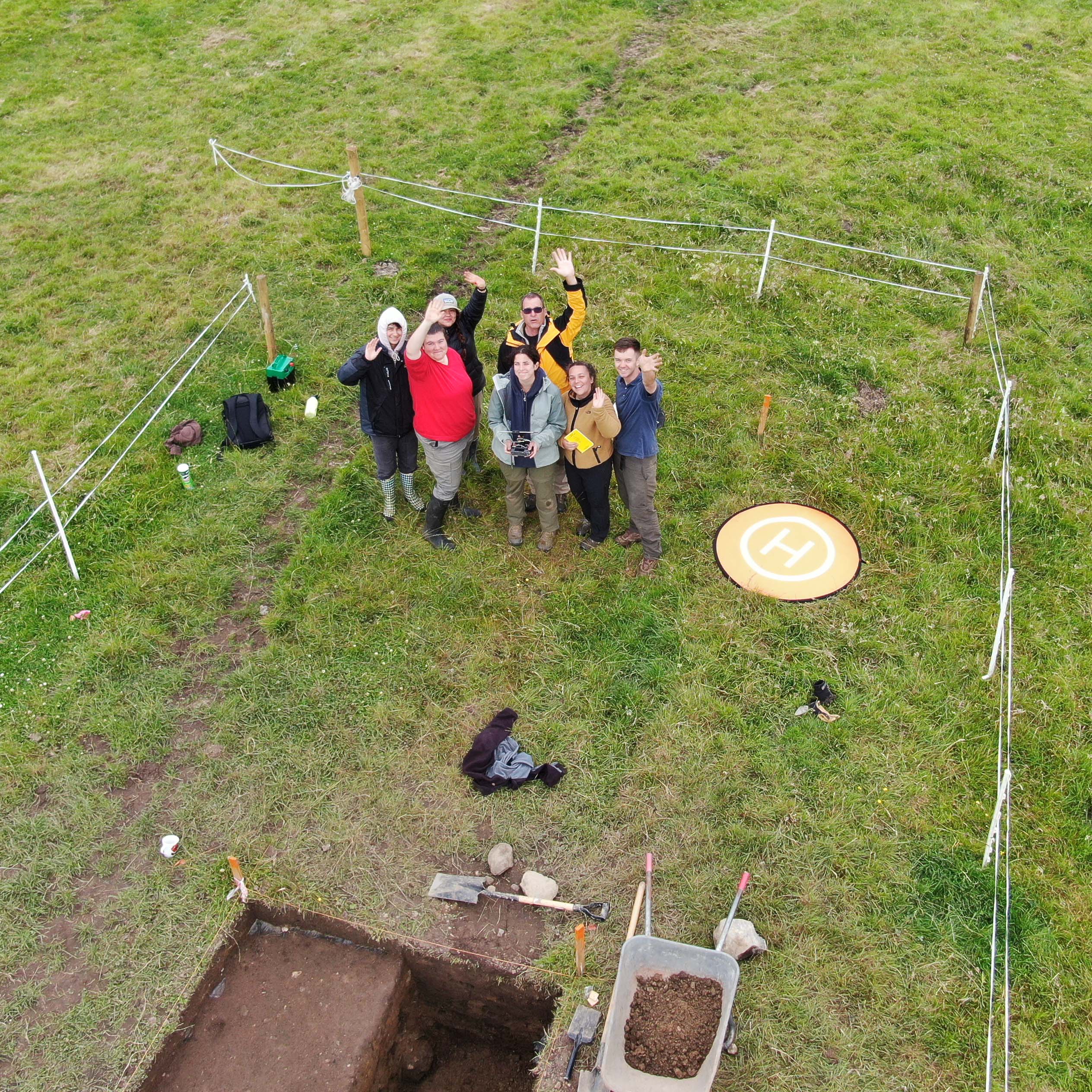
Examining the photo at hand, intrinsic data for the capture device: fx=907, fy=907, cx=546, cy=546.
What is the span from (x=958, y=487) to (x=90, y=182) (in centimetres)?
1303

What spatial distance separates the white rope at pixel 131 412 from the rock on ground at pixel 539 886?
18.5ft

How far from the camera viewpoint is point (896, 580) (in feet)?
26.7

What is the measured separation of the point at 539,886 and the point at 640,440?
363 cm

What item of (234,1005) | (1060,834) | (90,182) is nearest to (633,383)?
(1060,834)

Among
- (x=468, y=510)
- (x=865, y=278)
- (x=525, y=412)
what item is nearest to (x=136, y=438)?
(x=468, y=510)

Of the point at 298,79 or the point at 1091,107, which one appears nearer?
the point at 1091,107

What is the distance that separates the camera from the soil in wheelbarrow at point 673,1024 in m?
5.20

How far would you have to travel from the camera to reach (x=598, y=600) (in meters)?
8.12

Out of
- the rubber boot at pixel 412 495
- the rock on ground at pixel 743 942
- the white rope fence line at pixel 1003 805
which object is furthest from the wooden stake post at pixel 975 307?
the rock on ground at pixel 743 942

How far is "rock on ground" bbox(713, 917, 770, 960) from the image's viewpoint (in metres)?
5.84

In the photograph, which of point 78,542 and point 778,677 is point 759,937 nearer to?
point 778,677

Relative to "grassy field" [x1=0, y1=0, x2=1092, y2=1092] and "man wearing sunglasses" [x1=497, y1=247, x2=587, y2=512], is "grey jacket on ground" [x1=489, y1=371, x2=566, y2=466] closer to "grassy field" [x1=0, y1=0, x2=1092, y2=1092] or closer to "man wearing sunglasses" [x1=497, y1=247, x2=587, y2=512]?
"man wearing sunglasses" [x1=497, y1=247, x2=587, y2=512]

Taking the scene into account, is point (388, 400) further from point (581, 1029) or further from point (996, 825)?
point (996, 825)

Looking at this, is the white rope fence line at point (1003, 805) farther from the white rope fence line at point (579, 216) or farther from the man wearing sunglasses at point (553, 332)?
the man wearing sunglasses at point (553, 332)
